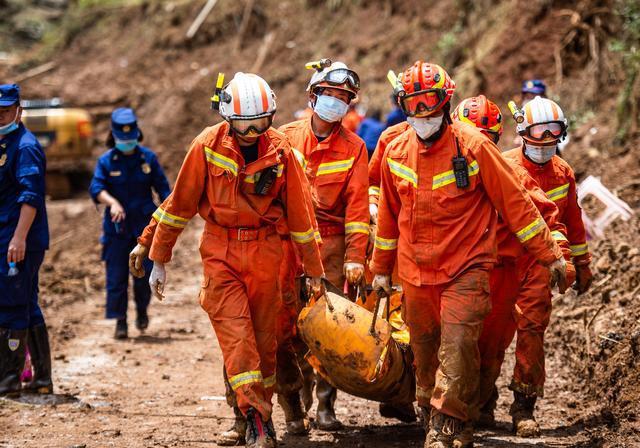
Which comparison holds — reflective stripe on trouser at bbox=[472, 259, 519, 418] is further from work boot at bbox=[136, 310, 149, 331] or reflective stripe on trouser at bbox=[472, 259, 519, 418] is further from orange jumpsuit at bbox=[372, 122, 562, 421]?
work boot at bbox=[136, 310, 149, 331]

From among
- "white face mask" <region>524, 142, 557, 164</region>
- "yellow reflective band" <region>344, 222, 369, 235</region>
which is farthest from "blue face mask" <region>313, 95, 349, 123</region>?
"white face mask" <region>524, 142, 557, 164</region>

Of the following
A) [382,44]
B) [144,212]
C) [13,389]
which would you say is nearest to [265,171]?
[13,389]

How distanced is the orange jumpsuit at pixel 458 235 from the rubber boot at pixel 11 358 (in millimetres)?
3396

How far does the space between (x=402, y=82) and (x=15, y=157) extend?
3263 millimetres

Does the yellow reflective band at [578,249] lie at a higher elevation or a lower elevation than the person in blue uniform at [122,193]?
lower

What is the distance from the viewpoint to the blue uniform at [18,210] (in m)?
7.72

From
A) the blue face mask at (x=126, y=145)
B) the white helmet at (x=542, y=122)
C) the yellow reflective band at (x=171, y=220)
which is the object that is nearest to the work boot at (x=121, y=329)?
the blue face mask at (x=126, y=145)

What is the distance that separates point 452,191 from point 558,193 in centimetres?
150

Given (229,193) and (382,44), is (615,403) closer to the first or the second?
(229,193)

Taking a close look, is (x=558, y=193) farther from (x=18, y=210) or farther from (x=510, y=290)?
(x=18, y=210)

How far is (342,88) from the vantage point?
7195 mm

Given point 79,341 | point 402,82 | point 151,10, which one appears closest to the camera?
point 402,82

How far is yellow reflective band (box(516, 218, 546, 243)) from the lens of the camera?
19.4ft

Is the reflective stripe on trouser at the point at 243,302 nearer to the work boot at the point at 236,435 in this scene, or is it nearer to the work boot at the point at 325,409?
the work boot at the point at 236,435
